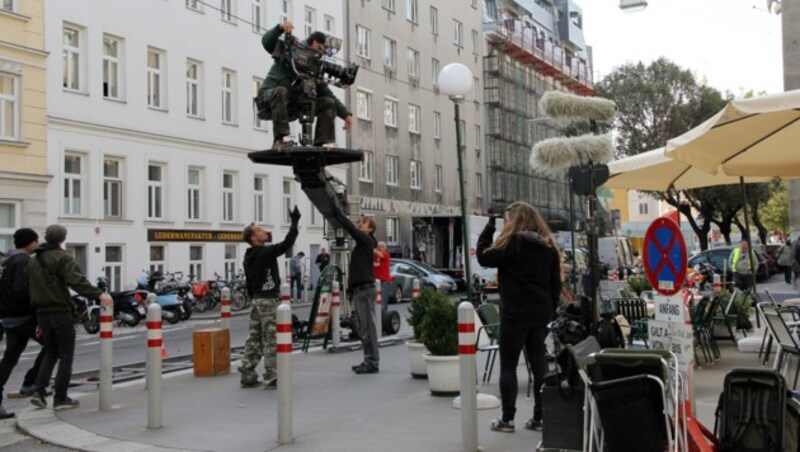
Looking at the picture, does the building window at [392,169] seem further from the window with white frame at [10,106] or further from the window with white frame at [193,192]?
the window with white frame at [10,106]

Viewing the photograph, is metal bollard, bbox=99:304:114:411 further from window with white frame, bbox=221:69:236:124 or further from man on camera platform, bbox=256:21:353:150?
window with white frame, bbox=221:69:236:124

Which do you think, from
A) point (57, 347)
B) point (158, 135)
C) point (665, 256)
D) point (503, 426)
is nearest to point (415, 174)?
point (158, 135)

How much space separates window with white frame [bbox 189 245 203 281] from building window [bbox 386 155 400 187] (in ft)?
49.1

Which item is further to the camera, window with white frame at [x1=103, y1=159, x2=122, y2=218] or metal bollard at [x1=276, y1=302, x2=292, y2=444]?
window with white frame at [x1=103, y1=159, x2=122, y2=218]

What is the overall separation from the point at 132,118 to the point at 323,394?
69.6 ft

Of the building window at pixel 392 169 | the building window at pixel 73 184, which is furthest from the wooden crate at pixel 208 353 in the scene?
the building window at pixel 392 169

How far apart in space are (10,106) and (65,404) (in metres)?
17.5

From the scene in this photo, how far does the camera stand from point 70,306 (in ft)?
31.0

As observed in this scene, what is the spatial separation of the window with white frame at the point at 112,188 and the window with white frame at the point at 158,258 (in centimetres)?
175

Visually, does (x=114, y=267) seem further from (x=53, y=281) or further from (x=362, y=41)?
(x=362, y=41)

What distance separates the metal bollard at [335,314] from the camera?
13703 millimetres

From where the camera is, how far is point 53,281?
927cm

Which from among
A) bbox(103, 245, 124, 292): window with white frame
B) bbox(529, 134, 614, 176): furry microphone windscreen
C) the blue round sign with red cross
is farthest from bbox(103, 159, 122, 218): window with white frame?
the blue round sign with red cross

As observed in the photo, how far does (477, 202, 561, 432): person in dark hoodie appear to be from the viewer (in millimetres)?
7117
